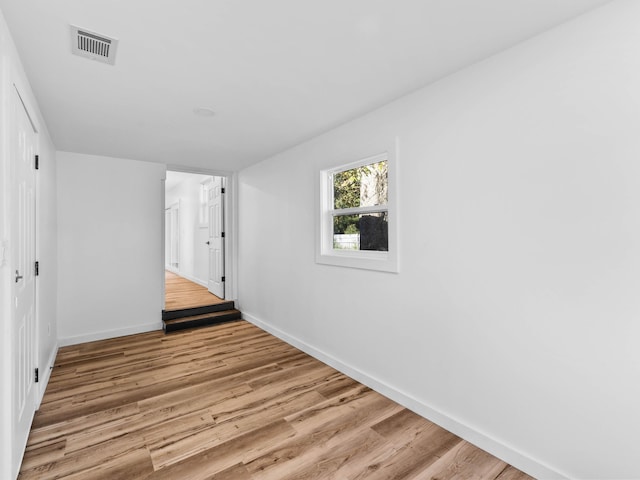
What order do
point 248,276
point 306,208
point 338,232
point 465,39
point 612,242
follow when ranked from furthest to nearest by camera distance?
point 248,276 < point 306,208 < point 338,232 < point 465,39 < point 612,242

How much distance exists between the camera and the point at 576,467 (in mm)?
1637

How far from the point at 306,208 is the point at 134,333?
114 inches

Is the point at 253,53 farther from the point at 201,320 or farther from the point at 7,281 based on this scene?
the point at 201,320

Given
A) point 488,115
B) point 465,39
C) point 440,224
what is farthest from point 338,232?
point 465,39

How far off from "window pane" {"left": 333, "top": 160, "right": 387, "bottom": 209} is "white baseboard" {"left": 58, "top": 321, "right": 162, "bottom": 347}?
309 centimetres

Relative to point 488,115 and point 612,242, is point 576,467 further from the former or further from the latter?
point 488,115

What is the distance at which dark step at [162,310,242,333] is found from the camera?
4.40 metres

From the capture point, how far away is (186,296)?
19.7 feet

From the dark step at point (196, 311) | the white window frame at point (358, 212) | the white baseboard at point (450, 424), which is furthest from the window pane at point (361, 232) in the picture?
the dark step at point (196, 311)

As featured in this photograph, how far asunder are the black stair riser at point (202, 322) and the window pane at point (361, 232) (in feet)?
7.87

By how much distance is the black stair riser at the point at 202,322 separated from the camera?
172 inches

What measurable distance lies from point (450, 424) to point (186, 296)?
5097mm

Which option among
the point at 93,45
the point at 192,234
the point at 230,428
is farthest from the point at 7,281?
the point at 192,234

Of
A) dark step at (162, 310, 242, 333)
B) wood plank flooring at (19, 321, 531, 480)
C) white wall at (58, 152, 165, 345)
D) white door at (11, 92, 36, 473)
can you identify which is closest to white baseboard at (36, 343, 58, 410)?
wood plank flooring at (19, 321, 531, 480)
